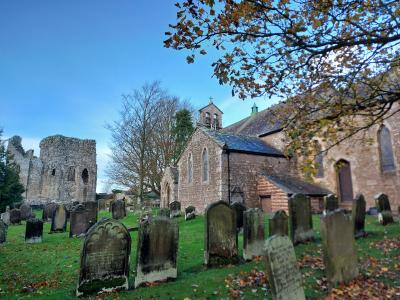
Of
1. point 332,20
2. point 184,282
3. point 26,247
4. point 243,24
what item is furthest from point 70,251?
point 332,20

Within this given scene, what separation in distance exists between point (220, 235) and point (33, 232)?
819 cm

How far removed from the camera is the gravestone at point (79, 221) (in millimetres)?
11742

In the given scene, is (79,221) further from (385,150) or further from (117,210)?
(385,150)

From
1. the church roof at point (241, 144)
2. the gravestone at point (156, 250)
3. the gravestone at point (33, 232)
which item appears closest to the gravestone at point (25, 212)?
the gravestone at point (33, 232)

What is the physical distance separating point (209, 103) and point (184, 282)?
82.4ft

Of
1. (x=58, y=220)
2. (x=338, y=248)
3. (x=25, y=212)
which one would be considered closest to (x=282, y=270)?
(x=338, y=248)

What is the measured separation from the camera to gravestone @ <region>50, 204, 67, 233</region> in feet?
43.7

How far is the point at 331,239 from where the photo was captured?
192 inches

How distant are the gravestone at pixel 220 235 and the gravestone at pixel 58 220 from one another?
32.7 ft

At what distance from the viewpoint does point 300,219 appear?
8.06m

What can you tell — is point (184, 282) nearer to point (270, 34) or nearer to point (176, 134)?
point (270, 34)

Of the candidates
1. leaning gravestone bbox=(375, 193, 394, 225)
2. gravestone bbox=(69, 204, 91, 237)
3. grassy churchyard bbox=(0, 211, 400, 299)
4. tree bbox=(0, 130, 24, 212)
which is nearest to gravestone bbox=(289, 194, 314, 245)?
grassy churchyard bbox=(0, 211, 400, 299)

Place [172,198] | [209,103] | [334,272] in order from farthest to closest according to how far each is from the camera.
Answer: [209,103], [172,198], [334,272]

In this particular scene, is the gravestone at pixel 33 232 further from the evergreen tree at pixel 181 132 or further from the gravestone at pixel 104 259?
the evergreen tree at pixel 181 132
